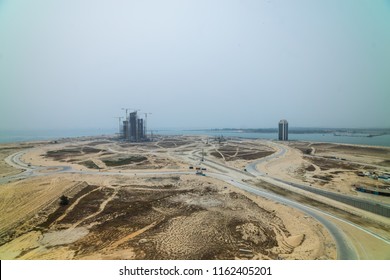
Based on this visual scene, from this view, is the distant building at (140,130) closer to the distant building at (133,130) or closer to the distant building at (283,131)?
the distant building at (133,130)

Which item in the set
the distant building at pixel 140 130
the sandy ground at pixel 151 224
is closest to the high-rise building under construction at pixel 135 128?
the distant building at pixel 140 130

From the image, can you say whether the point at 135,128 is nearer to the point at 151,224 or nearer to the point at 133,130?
the point at 133,130

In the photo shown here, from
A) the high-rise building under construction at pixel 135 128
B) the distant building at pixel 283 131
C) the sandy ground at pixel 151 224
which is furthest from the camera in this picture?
the distant building at pixel 283 131

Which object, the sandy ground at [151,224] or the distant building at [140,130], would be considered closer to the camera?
the sandy ground at [151,224]

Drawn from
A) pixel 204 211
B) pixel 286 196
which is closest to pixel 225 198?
pixel 204 211

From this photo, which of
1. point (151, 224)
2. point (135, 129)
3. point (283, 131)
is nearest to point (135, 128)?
point (135, 129)

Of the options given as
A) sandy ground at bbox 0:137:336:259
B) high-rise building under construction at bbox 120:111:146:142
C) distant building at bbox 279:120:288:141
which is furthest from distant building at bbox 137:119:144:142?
sandy ground at bbox 0:137:336:259

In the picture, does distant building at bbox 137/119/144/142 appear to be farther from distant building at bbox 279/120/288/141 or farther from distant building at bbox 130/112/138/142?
distant building at bbox 279/120/288/141
